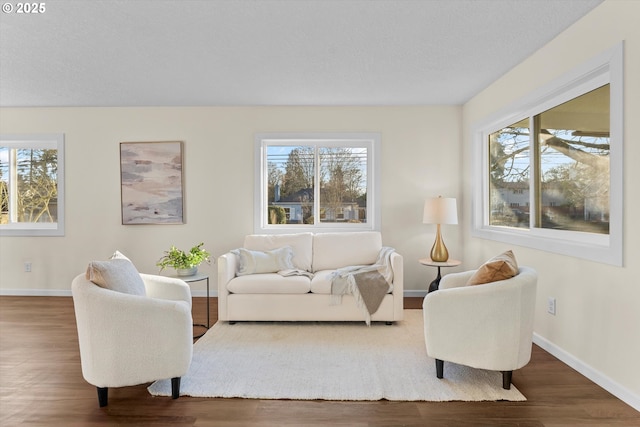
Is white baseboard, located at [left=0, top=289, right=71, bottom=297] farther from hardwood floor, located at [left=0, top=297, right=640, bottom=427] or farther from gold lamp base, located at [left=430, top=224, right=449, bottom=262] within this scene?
gold lamp base, located at [left=430, top=224, right=449, bottom=262]

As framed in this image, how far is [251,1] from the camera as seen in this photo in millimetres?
2393

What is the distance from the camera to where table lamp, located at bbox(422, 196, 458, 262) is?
14.1 ft

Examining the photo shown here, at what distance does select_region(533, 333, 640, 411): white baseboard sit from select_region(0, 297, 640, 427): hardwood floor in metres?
0.04

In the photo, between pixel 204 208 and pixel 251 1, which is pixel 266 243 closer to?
pixel 204 208

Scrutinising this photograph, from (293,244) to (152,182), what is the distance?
81.8 inches

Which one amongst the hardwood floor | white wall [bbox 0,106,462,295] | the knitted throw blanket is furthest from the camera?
white wall [bbox 0,106,462,295]

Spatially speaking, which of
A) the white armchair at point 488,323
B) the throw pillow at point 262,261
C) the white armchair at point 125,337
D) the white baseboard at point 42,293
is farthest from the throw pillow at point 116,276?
the white baseboard at point 42,293

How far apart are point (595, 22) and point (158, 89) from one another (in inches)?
154

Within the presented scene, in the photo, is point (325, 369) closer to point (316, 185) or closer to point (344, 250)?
point (344, 250)

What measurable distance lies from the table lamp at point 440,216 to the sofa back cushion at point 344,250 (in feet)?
2.08

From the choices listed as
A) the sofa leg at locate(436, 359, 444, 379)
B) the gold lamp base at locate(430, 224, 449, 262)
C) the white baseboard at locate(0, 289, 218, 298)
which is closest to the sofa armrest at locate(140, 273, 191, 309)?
the sofa leg at locate(436, 359, 444, 379)

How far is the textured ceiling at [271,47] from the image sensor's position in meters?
2.51

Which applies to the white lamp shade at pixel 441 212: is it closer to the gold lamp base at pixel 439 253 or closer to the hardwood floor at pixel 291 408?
the gold lamp base at pixel 439 253

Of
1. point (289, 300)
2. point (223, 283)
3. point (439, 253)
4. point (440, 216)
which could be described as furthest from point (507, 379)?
point (223, 283)
